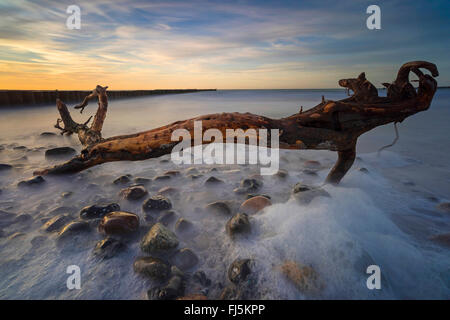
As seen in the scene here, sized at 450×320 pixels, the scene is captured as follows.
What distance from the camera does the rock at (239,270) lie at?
1797 mm

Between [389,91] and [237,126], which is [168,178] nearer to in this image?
[237,126]

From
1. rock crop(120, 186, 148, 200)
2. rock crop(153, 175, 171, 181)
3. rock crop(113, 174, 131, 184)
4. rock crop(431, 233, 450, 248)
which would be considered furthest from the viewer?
rock crop(153, 175, 171, 181)

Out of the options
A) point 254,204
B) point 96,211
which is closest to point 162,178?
point 96,211

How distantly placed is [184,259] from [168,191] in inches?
60.5

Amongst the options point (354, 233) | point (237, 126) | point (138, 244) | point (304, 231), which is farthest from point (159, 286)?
point (354, 233)

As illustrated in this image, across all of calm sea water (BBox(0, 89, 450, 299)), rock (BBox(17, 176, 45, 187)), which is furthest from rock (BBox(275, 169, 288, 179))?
rock (BBox(17, 176, 45, 187))

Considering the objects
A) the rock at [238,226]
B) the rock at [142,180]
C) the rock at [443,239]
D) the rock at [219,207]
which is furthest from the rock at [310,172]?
the rock at [142,180]

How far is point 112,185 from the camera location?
3.62 meters

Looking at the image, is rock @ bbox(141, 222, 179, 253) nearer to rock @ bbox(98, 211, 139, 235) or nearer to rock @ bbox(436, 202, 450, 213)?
rock @ bbox(98, 211, 139, 235)

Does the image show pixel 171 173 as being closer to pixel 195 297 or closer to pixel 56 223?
pixel 56 223

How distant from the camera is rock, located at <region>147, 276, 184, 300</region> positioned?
63.7 inches

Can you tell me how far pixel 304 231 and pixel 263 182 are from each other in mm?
1514

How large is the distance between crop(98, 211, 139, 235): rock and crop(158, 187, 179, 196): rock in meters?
0.94

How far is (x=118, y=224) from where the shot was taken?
2.32 metres
